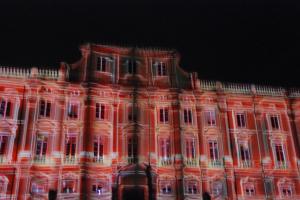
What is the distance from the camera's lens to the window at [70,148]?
106 ft

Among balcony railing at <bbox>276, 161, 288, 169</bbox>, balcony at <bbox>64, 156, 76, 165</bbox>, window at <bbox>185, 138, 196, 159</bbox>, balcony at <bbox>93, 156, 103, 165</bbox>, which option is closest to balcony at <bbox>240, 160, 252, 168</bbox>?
balcony railing at <bbox>276, 161, 288, 169</bbox>

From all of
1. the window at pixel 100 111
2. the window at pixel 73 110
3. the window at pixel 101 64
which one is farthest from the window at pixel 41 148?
the window at pixel 101 64

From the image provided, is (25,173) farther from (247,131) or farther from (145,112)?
(247,131)

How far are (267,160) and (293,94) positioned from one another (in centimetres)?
852

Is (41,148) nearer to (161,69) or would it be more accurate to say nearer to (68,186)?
(68,186)

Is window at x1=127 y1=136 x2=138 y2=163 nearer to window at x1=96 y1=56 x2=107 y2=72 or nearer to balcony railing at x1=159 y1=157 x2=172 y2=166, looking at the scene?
balcony railing at x1=159 y1=157 x2=172 y2=166

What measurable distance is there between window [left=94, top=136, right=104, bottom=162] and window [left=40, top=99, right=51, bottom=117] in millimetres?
5036

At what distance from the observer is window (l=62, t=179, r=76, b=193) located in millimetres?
31484

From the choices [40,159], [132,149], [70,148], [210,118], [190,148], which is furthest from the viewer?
[210,118]

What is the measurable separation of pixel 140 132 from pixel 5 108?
487 inches

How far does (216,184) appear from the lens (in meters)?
→ 34.5

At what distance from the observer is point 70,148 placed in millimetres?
33000

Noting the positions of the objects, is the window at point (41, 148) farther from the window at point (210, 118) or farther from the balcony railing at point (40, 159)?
the window at point (210, 118)

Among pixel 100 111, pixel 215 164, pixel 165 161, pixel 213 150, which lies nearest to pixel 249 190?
pixel 215 164
